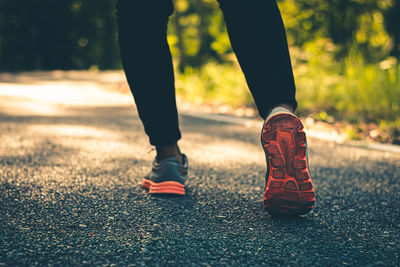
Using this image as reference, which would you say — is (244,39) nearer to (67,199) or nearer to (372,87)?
(67,199)

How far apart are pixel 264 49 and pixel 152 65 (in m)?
0.45

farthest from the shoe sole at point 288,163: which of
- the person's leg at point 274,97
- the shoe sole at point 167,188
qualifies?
the shoe sole at point 167,188

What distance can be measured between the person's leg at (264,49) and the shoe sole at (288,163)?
10 centimetres

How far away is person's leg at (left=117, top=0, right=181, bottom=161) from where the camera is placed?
1657 millimetres

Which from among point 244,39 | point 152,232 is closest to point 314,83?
point 244,39

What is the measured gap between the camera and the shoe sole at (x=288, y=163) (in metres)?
1.38

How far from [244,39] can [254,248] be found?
0.68 metres

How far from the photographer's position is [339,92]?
4242 millimetres

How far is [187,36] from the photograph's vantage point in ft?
29.7

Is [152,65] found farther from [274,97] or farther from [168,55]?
[274,97]

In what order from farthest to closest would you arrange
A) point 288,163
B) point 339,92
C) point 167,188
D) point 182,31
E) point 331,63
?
point 182,31 → point 331,63 → point 339,92 → point 167,188 → point 288,163

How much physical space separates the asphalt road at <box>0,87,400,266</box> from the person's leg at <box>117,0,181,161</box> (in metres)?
0.26

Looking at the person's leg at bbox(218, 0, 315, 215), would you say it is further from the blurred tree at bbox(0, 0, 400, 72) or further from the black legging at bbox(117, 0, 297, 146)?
the blurred tree at bbox(0, 0, 400, 72)

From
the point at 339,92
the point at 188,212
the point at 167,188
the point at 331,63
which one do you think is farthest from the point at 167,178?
the point at 331,63
